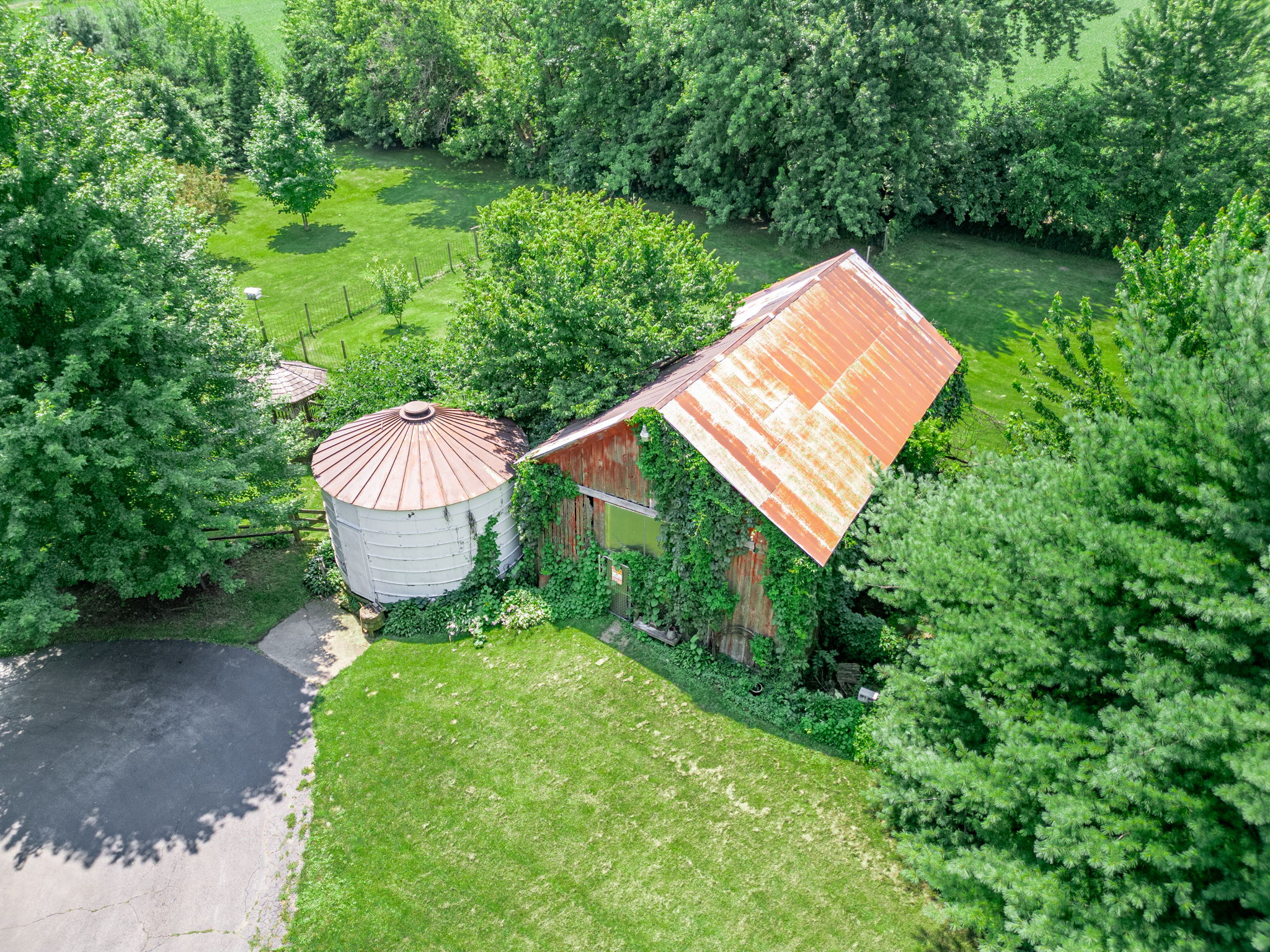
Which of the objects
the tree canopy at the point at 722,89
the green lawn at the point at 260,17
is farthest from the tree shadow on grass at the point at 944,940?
the green lawn at the point at 260,17

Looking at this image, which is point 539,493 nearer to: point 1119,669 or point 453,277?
point 1119,669

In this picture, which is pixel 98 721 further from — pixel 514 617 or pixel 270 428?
pixel 514 617

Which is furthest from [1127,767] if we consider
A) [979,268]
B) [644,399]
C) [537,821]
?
[979,268]

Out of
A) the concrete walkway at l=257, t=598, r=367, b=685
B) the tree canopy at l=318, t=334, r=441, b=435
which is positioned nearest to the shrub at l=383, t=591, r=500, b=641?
the concrete walkway at l=257, t=598, r=367, b=685

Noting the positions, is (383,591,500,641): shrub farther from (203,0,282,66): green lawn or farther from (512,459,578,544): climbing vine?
(203,0,282,66): green lawn

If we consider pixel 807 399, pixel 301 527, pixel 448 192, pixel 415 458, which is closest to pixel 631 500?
pixel 807 399

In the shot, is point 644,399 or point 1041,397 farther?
point 644,399

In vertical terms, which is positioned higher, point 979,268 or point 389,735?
point 979,268
